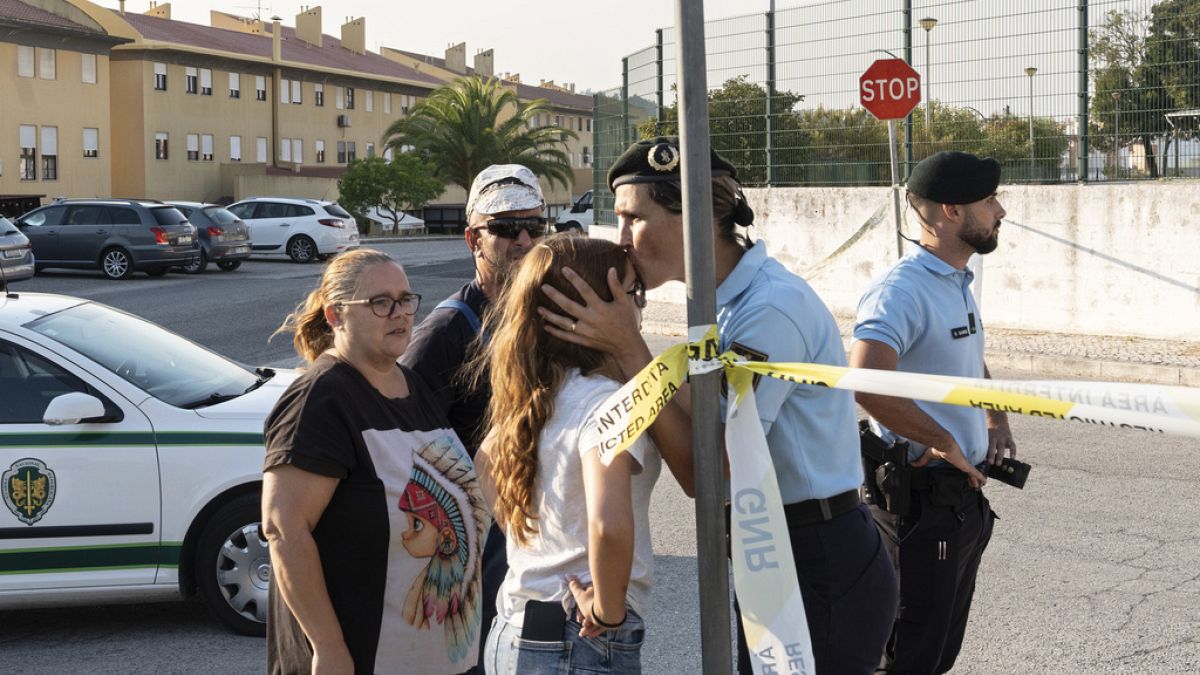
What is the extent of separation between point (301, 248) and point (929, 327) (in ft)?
97.4

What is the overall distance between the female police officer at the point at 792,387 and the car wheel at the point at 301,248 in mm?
30274

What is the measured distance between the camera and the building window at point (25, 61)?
165ft

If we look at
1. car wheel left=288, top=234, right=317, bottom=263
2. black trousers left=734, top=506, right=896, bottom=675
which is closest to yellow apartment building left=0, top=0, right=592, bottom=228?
car wheel left=288, top=234, right=317, bottom=263

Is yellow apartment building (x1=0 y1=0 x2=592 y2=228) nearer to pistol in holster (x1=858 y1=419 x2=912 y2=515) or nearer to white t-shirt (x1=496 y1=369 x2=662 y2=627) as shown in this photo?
pistol in holster (x1=858 y1=419 x2=912 y2=515)

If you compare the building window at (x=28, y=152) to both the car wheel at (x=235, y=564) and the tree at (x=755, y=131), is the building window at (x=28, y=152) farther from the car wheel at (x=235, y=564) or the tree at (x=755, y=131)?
the car wheel at (x=235, y=564)

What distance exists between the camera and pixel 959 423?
381 centimetres

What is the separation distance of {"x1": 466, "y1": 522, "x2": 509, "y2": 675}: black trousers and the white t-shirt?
858 millimetres

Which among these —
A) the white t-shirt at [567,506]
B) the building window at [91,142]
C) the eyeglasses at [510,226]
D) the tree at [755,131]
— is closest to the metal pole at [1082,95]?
the tree at [755,131]

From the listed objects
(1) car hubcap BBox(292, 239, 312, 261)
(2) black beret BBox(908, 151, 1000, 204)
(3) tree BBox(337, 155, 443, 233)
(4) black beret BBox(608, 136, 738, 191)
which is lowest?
(4) black beret BBox(608, 136, 738, 191)

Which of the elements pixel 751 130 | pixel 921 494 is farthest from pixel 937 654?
pixel 751 130

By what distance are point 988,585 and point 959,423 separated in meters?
2.37

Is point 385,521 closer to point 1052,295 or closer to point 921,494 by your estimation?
point 921,494

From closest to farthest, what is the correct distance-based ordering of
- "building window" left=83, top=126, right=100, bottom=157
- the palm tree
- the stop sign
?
the stop sign → "building window" left=83, top=126, right=100, bottom=157 → the palm tree

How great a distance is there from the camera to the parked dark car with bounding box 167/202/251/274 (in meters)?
27.4
